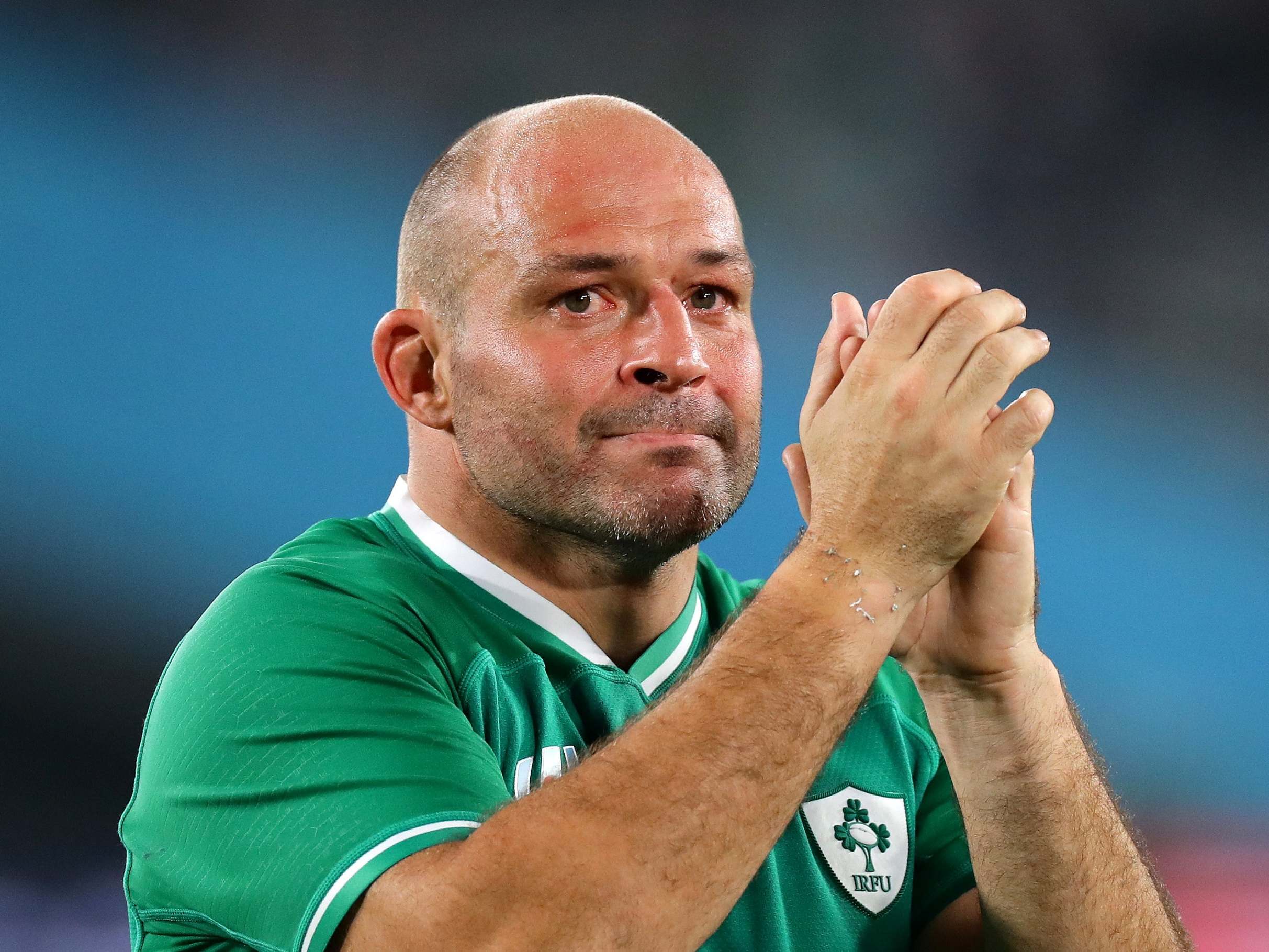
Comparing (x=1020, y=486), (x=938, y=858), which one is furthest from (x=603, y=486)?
(x=938, y=858)

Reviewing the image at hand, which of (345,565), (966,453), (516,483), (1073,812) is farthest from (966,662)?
(345,565)

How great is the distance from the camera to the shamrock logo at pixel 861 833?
173 centimetres

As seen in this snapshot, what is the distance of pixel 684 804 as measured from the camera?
A: 43.5 inches

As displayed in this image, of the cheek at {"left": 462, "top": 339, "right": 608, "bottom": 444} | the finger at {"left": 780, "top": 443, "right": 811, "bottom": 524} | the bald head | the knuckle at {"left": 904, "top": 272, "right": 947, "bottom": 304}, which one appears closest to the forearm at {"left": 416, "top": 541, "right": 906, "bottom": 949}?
the finger at {"left": 780, "top": 443, "right": 811, "bottom": 524}

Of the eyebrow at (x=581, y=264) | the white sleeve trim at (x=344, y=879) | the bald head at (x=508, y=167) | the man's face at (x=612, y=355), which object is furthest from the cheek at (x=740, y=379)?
the white sleeve trim at (x=344, y=879)

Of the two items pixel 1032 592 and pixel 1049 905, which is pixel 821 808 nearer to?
pixel 1049 905

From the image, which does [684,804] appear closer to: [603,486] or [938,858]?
[603,486]

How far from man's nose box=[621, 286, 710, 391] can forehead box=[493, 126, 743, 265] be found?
8cm

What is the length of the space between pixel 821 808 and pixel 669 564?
14.4 inches

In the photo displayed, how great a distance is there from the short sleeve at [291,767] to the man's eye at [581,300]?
15.9 inches

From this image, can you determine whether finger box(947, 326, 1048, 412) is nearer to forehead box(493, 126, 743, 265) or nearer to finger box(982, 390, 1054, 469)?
finger box(982, 390, 1054, 469)

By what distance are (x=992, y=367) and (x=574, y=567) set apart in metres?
0.62

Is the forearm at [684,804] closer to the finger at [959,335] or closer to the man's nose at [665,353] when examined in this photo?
the finger at [959,335]

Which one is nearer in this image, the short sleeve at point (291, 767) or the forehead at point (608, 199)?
the short sleeve at point (291, 767)
